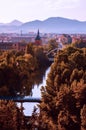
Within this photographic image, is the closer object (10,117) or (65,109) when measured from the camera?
(10,117)

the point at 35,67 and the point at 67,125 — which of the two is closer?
the point at 67,125

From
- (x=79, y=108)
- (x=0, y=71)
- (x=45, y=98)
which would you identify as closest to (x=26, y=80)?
(x=0, y=71)

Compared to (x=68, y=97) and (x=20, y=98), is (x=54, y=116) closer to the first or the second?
(x=68, y=97)

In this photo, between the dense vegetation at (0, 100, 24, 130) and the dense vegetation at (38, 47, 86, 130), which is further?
the dense vegetation at (38, 47, 86, 130)

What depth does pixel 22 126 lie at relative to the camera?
16.3 metres

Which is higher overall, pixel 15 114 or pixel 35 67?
pixel 15 114

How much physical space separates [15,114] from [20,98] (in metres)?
10.5

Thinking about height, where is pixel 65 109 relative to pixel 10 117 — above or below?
below

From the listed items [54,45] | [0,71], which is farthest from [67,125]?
[54,45]

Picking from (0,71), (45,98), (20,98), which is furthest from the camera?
(0,71)

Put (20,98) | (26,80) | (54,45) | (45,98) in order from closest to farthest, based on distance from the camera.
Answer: (45,98), (20,98), (26,80), (54,45)

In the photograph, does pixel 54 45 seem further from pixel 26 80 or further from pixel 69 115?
pixel 69 115

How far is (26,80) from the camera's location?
97.8 feet

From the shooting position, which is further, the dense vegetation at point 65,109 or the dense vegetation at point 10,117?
the dense vegetation at point 65,109
